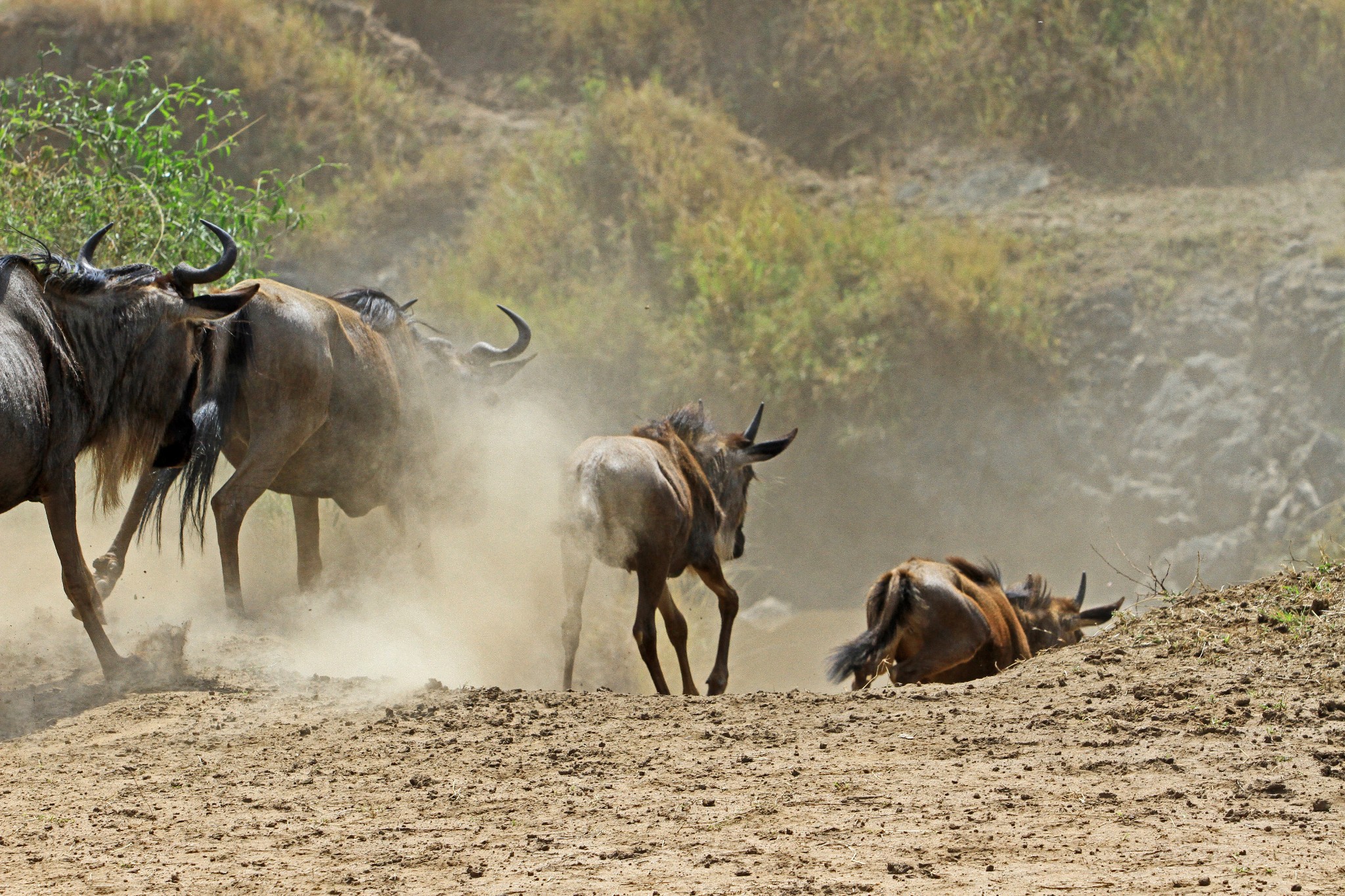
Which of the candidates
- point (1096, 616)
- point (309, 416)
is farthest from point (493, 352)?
point (1096, 616)

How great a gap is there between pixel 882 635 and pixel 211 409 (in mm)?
4121

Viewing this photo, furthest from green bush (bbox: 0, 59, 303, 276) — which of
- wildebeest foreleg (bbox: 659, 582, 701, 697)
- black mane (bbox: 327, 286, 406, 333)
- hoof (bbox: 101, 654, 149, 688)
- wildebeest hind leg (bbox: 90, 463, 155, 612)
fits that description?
wildebeest foreleg (bbox: 659, 582, 701, 697)

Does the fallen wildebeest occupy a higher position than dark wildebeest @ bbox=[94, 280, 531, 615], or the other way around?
dark wildebeest @ bbox=[94, 280, 531, 615]

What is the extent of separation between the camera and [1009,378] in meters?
15.5

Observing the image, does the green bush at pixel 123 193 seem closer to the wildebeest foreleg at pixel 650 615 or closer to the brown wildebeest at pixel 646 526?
the brown wildebeest at pixel 646 526

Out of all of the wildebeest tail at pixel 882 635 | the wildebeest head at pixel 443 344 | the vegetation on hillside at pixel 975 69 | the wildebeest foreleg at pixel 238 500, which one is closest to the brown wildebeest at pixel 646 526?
the wildebeest tail at pixel 882 635

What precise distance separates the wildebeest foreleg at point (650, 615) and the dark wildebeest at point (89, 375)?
9.15 ft

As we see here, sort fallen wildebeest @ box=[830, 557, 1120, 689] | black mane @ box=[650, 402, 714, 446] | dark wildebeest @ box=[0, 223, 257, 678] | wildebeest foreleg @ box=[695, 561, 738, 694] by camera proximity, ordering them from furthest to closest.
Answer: black mane @ box=[650, 402, 714, 446], wildebeest foreleg @ box=[695, 561, 738, 694], fallen wildebeest @ box=[830, 557, 1120, 689], dark wildebeest @ box=[0, 223, 257, 678]

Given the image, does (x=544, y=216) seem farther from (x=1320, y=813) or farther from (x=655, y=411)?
(x=1320, y=813)

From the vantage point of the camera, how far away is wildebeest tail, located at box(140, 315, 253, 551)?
7.13 m

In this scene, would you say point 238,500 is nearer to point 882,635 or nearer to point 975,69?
point 882,635

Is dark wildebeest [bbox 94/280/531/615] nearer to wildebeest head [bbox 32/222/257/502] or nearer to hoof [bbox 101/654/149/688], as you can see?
wildebeest head [bbox 32/222/257/502]

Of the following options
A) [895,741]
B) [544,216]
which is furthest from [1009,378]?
[895,741]

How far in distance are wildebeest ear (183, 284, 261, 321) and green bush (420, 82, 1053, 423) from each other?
8.72 metres
